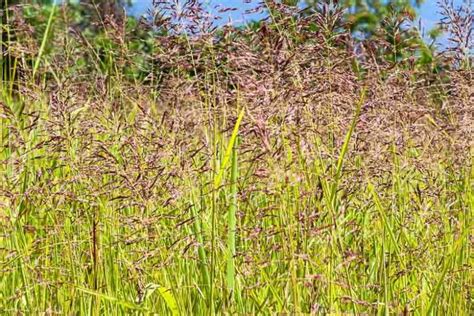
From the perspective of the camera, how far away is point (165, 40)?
1.99 meters

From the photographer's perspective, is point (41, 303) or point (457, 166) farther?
point (457, 166)

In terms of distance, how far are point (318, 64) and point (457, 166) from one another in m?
0.62

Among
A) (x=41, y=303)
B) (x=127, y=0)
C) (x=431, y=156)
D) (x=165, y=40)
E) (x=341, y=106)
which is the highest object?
(x=127, y=0)

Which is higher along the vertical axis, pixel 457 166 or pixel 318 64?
pixel 318 64

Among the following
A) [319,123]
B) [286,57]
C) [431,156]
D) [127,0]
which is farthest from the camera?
[127,0]

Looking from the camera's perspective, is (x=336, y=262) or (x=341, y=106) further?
(x=341, y=106)

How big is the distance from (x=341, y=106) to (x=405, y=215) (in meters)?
0.32

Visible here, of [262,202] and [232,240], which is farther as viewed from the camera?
[262,202]

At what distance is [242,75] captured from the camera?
1789mm

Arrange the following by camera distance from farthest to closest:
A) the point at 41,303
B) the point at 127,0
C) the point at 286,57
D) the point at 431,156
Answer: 1. the point at 127,0
2. the point at 431,156
3. the point at 41,303
4. the point at 286,57

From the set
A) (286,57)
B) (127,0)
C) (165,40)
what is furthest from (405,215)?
(127,0)

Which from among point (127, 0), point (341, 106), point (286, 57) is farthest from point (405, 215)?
point (127, 0)

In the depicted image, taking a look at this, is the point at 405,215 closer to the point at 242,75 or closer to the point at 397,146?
the point at 397,146

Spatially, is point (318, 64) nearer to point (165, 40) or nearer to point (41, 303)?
point (165, 40)
